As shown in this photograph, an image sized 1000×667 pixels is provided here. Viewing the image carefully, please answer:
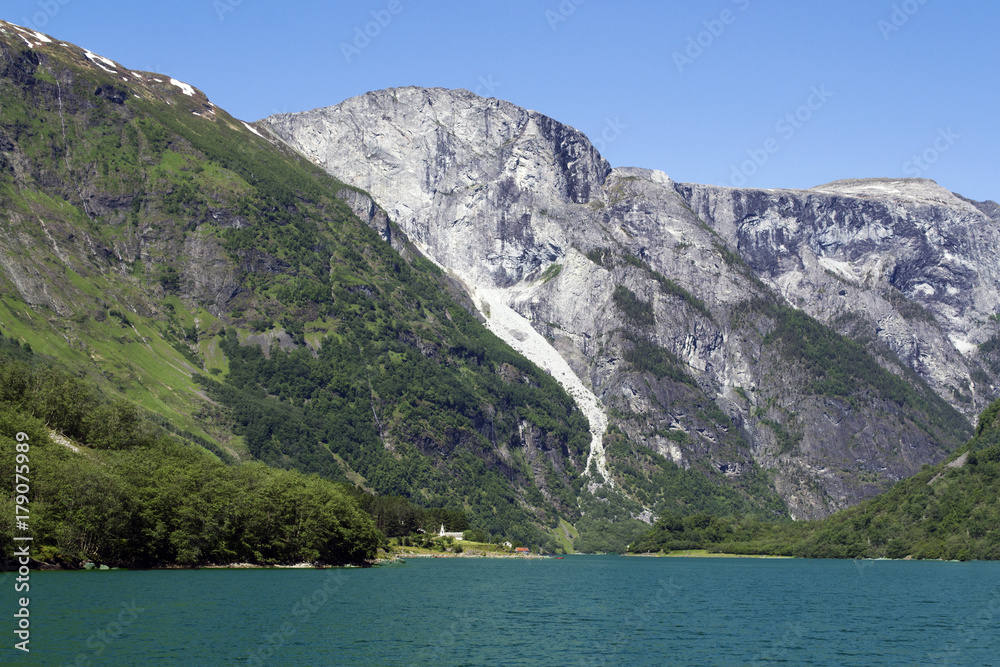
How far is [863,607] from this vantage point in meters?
121

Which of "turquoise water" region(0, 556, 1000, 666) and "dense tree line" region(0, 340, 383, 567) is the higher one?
"dense tree line" region(0, 340, 383, 567)

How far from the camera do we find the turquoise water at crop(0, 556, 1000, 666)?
75188 mm

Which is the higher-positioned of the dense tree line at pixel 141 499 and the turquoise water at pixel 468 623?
the dense tree line at pixel 141 499

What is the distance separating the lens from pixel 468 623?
96.8 meters

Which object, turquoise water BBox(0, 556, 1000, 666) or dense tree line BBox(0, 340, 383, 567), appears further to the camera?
dense tree line BBox(0, 340, 383, 567)

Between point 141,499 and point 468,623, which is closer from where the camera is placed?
point 468,623

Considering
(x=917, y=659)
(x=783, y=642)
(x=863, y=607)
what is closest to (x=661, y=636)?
(x=783, y=642)

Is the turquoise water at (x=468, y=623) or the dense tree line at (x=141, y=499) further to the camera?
the dense tree line at (x=141, y=499)

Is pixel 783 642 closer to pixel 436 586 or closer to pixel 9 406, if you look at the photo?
pixel 436 586

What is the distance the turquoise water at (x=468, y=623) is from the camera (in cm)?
7519

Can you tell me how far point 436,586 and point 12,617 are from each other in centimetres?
7087

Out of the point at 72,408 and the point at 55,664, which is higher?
the point at 72,408

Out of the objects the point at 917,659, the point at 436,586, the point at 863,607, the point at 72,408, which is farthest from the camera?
the point at 72,408

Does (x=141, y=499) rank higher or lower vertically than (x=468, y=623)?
higher
